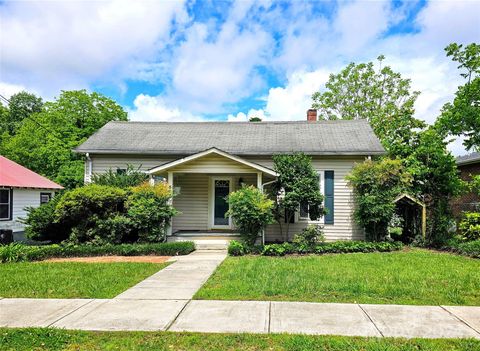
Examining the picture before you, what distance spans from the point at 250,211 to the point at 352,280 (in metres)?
4.62

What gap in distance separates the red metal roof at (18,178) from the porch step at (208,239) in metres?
9.30

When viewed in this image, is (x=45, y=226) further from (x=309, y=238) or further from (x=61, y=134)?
(x=61, y=134)

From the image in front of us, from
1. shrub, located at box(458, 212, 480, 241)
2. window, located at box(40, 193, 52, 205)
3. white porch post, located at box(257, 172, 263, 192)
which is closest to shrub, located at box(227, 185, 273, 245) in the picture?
white porch post, located at box(257, 172, 263, 192)

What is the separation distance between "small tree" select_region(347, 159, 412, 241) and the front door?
508cm

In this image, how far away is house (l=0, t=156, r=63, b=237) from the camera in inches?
657

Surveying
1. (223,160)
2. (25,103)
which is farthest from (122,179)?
(25,103)

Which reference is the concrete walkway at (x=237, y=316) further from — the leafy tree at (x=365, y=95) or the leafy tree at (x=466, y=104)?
the leafy tree at (x=365, y=95)

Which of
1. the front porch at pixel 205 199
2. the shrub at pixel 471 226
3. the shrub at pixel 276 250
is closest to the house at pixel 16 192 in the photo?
the front porch at pixel 205 199

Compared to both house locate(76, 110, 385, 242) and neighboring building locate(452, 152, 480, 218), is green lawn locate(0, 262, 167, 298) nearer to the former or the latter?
house locate(76, 110, 385, 242)

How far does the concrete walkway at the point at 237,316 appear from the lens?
452 centimetres

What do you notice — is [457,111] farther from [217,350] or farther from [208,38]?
[217,350]

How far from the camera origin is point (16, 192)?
689 inches

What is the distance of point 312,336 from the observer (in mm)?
4262

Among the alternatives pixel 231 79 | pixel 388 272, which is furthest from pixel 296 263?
pixel 231 79
